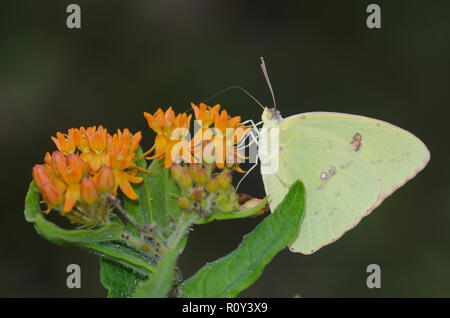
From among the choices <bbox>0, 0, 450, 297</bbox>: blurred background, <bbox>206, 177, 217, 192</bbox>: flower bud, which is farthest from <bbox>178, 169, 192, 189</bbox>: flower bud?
<bbox>0, 0, 450, 297</bbox>: blurred background

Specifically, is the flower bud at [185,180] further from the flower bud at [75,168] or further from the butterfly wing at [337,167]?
the butterfly wing at [337,167]

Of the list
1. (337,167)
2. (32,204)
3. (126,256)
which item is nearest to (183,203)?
(126,256)

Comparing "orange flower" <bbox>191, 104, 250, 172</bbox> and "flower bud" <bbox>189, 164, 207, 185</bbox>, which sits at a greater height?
"orange flower" <bbox>191, 104, 250, 172</bbox>

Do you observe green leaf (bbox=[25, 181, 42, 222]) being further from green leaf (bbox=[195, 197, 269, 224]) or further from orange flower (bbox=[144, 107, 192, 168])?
green leaf (bbox=[195, 197, 269, 224])

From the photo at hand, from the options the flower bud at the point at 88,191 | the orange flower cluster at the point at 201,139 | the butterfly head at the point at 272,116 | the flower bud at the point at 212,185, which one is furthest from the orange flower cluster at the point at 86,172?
the butterfly head at the point at 272,116

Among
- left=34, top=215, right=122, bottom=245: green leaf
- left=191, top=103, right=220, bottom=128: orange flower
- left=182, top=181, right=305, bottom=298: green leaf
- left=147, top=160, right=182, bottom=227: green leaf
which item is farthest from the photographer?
left=191, top=103, right=220, bottom=128: orange flower
